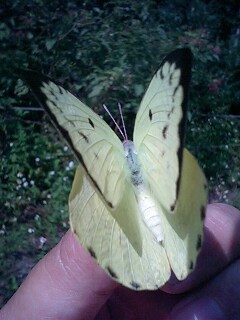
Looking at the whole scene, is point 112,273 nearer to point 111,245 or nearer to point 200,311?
point 111,245

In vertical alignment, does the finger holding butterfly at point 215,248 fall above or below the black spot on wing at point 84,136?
below

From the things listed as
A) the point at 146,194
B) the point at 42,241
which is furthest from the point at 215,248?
the point at 42,241

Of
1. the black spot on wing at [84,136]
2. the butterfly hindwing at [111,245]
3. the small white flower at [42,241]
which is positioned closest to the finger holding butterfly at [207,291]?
the butterfly hindwing at [111,245]

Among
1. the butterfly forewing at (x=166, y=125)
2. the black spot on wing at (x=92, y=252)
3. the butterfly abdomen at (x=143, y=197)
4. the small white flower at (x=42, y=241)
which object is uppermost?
the butterfly forewing at (x=166, y=125)

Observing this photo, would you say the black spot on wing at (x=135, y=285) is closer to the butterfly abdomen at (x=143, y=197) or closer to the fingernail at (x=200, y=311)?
the butterfly abdomen at (x=143, y=197)

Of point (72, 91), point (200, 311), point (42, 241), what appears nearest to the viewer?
point (200, 311)

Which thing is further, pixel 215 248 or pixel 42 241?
pixel 42 241

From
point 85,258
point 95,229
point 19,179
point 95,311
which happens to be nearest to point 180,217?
point 95,229

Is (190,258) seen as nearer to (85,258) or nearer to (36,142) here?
(85,258)
